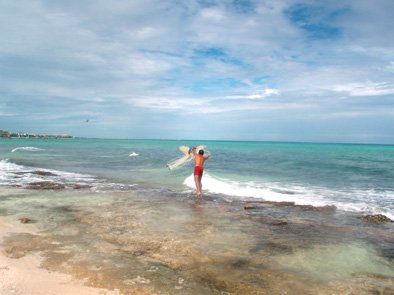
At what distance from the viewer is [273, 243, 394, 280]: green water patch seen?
745cm

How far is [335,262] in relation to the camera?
8.09 metres

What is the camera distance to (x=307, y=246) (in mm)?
9195

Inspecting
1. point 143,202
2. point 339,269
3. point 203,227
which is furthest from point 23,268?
point 143,202

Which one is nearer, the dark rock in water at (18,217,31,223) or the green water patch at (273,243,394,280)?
the green water patch at (273,243,394,280)

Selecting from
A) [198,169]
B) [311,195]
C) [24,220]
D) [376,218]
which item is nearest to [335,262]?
[376,218]

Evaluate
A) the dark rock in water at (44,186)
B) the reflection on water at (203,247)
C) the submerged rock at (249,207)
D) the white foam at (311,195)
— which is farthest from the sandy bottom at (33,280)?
the white foam at (311,195)

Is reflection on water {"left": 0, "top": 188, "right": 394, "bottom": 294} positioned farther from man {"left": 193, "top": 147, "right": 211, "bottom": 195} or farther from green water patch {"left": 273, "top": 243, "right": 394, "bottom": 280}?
man {"left": 193, "top": 147, "right": 211, "bottom": 195}

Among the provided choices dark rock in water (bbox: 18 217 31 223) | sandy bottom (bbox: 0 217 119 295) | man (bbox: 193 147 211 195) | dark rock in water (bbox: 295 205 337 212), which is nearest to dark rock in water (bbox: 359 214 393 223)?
dark rock in water (bbox: 295 205 337 212)

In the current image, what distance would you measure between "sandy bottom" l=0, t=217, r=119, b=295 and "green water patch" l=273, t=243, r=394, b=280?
4.01 metres

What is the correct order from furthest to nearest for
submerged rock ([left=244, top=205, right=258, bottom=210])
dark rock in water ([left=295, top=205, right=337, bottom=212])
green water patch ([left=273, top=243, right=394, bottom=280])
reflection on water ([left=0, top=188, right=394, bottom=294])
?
dark rock in water ([left=295, top=205, right=337, bottom=212]) → submerged rock ([left=244, top=205, right=258, bottom=210]) → green water patch ([left=273, top=243, right=394, bottom=280]) → reflection on water ([left=0, top=188, right=394, bottom=294])

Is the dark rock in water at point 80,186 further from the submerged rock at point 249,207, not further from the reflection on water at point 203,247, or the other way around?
the submerged rock at point 249,207

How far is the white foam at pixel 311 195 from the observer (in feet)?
49.2

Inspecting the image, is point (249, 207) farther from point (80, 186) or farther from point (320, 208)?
point (80, 186)

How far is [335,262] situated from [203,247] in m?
3.10
